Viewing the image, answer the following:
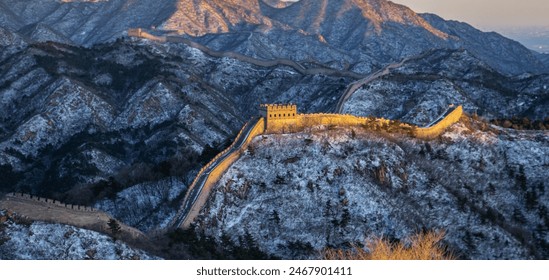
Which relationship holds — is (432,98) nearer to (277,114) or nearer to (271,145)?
(277,114)

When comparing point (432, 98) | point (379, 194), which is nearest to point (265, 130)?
point (379, 194)

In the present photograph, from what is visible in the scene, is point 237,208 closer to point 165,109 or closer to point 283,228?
point 283,228

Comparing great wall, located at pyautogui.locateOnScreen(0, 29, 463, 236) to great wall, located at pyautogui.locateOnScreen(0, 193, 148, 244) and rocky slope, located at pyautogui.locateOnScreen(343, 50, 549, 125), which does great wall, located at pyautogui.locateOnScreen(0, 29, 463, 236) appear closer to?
great wall, located at pyautogui.locateOnScreen(0, 193, 148, 244)

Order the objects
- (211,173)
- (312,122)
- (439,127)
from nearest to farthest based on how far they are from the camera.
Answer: (211,173), (312,122), (439,127)

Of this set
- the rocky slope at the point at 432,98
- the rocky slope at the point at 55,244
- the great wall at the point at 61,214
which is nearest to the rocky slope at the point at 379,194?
Result: the great wall at the point at 61,214

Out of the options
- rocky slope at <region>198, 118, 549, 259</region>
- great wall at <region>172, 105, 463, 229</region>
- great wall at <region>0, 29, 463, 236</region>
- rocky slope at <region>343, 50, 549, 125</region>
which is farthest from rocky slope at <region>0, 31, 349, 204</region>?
rocky slope at <region>343, 50, 549, 125</region>

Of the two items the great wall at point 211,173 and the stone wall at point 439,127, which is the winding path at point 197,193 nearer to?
the great wall at point 211,173
